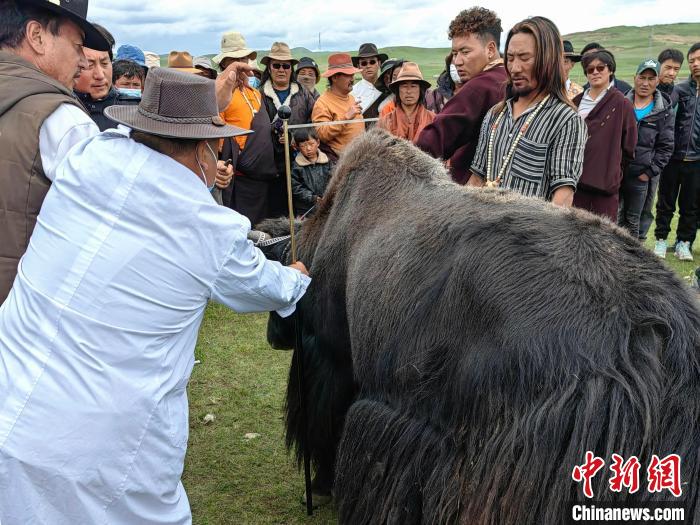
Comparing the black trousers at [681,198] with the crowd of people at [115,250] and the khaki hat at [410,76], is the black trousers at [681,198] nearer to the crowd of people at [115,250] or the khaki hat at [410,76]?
the khaki hat at [410,76]

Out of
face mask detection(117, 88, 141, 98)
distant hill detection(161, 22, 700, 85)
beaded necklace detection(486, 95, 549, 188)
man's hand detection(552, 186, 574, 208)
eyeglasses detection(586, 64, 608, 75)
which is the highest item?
distant hill detection(161, 22, 700, 85)

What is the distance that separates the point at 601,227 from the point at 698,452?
0.81 metres

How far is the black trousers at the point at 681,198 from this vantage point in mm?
8688

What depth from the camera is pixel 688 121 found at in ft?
28.1

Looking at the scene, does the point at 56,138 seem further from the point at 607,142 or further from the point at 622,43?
the point at 622,43

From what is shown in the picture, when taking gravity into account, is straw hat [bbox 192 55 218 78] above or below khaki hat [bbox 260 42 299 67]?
below

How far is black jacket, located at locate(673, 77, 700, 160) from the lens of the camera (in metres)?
8.52

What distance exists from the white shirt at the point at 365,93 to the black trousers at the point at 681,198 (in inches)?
167

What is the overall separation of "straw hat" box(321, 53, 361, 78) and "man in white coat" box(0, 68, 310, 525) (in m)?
5.19

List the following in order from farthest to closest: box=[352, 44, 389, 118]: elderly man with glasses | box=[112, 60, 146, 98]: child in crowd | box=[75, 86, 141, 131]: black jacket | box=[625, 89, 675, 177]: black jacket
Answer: box=[352, 44, 389, 118]: elderly man with glasses < box=[625, 89, 675, 177]: black jacket < box=[112, 60, 146, 98]: child in crowd < box=[75, 86, 141, 131]: black jacket

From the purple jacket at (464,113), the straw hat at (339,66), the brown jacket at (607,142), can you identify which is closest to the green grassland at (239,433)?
the purple jacket at (464,113)

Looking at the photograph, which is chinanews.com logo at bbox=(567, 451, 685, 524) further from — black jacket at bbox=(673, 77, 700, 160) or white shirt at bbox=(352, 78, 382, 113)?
black jacket at bbox=(673, 77, 700, 160)

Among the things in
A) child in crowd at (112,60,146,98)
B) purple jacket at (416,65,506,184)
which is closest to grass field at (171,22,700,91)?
child in crowd at (112,60,146,98)

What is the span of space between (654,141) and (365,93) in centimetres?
372
